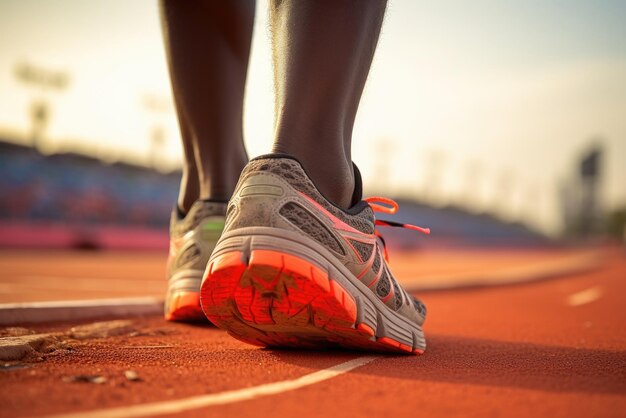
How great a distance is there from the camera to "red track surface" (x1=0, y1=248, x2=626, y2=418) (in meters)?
1.04

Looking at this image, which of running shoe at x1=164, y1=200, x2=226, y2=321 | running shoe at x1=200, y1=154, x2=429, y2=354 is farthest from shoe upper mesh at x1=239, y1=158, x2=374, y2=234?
running shoe at x1=164, y1=200, x2=226, y2=321

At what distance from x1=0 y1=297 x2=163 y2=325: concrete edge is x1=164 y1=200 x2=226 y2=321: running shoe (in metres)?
0.51

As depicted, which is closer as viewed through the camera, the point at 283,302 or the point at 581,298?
the point at 283,302

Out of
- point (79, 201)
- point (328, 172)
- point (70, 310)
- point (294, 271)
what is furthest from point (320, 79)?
point (79, 201)

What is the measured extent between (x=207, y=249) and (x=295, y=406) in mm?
1201

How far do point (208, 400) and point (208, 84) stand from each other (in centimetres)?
161

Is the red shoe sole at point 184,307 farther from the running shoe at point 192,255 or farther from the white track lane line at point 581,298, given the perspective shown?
the white track lane line at point 581,298

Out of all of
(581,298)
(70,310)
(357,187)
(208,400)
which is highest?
(357,187)

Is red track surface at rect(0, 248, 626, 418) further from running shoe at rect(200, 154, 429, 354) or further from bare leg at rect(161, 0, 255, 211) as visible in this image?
bare leg at rect(161, 0, 255, 211)

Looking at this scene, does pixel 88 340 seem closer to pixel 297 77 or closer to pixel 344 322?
pixel 344 322

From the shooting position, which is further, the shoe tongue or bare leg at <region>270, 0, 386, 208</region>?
the shoe tongue

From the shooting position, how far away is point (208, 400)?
3.46 ft

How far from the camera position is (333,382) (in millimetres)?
1259

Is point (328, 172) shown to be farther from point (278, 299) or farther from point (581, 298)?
point (581, 298)
